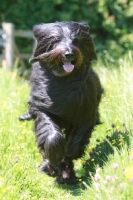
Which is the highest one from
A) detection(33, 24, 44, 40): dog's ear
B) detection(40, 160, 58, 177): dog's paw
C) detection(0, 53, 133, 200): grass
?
detection(33, 24, 44, 40): dog's ear

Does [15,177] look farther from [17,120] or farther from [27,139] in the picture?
[17,120]

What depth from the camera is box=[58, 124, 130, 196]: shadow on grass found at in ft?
17.5

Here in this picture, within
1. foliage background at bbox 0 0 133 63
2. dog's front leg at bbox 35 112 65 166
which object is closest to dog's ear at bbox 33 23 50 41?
dog's front leg at bbox 35 112 65 166

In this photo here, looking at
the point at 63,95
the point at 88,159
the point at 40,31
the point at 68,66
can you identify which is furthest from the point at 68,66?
the point at 88,159

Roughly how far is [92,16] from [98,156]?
9.63m

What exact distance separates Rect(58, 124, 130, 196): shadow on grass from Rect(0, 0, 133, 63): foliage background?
8309mm

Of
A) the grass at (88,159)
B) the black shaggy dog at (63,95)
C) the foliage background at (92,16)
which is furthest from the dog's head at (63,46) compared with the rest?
the foliage background at (92,16)

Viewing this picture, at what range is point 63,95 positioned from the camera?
5430mm

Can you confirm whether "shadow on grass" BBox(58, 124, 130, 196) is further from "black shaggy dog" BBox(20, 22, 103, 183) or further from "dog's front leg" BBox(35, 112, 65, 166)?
"dog's front leg" BBox(35, 112, 65, 166)

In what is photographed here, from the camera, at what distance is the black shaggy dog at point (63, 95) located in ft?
17.1

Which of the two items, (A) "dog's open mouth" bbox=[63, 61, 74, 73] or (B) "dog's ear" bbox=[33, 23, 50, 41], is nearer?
(A) "dog's open mouth" bbox=[63, 61, 74, 73]

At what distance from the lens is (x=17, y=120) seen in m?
6.68

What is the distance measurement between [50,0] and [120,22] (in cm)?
208

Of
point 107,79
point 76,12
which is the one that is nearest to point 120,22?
point 76,12
